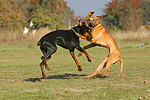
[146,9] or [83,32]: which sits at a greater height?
[146,9]

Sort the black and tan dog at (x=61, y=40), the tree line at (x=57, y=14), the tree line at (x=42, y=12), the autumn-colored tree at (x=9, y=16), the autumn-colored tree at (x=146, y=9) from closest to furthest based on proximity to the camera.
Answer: the black and tan dog at (x=61, y=40) → the autumn-colored tree at (x=9, y=16) → the tree line at (x=57, y=14) → the tree line at (x=42, y=12) → the autumn-colored tree at (x=146, y=9)

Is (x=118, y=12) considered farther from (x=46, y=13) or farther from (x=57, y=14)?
(x=46, y=13)

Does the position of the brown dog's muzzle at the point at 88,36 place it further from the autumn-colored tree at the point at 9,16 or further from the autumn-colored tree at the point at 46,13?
the autumn-colored tree at the point at 46,13

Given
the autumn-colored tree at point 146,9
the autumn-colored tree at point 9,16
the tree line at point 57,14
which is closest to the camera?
the autumn-colored tree at point 9,16

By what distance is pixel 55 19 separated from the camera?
4169 cm

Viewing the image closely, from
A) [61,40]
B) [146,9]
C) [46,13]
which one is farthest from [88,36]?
[146,9]

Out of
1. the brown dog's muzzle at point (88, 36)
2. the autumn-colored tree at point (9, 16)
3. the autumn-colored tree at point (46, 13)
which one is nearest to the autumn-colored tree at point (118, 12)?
the autumn-colored tree at point (46, 13)

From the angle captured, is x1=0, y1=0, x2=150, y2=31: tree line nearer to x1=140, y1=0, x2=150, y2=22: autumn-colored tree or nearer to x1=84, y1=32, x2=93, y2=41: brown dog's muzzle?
x1=84, y1=32, x2=93, y2=41: brown dog's muzzle

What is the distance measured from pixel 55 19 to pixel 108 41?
33.9 m

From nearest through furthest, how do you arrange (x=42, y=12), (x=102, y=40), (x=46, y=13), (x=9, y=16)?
(x=102, y=40), (x=9, y=16), (x=42, y=12), (x=46, y=13)

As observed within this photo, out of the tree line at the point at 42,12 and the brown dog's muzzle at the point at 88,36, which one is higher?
the tree line at the point at 42,12

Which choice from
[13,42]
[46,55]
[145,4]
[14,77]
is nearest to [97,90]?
[46,55]

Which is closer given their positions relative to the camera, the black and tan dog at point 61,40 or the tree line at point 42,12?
the black and tan dog at point 61,40

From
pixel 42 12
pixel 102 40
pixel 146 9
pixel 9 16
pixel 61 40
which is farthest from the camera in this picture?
pixel 146 9
